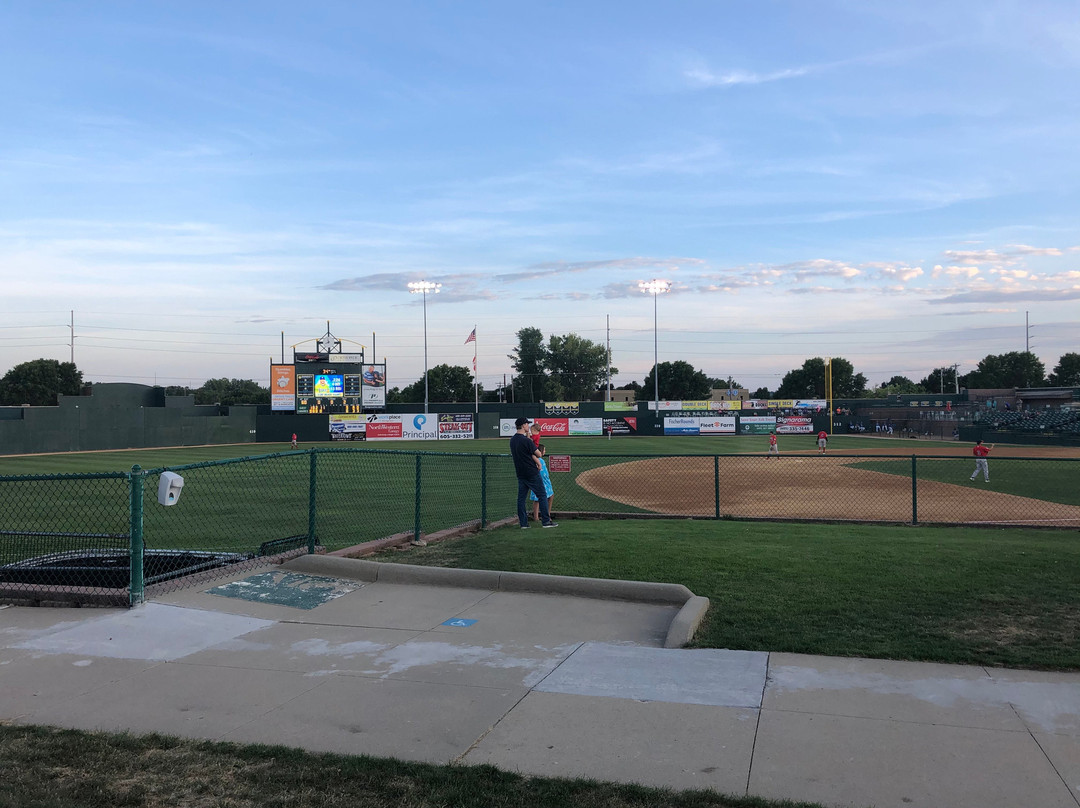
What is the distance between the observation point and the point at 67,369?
97.6m

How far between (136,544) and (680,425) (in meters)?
58.3

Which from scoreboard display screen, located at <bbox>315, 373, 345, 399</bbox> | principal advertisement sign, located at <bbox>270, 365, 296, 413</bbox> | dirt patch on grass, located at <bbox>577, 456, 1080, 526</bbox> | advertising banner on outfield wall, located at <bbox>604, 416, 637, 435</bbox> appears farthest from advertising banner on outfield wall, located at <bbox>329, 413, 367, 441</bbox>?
dirt patch on grass, located at <bbox>577, 456, 1080, 526</bbox>

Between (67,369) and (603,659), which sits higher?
(67,369)

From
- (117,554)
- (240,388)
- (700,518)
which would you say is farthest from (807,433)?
(240,388)

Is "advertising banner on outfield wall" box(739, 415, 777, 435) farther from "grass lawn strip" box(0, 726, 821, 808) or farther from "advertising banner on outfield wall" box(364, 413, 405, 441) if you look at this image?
"grass lawn strip" box(0, 726, 821, 808)

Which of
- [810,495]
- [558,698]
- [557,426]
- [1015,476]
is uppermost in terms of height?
[557,426]

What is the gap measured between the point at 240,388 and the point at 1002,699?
14390 cm

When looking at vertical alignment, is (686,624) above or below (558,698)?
above

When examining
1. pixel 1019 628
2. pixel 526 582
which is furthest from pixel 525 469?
pixel 1019 628

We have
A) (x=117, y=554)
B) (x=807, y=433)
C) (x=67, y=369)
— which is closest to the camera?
(x=117, y=554)

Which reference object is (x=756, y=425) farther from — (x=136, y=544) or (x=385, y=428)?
(x=136, y=544)

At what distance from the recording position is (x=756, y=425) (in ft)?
206

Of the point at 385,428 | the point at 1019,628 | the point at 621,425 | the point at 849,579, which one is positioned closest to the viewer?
the point at 1019,628

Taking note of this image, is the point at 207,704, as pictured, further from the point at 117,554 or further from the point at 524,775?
the point at 117,554
